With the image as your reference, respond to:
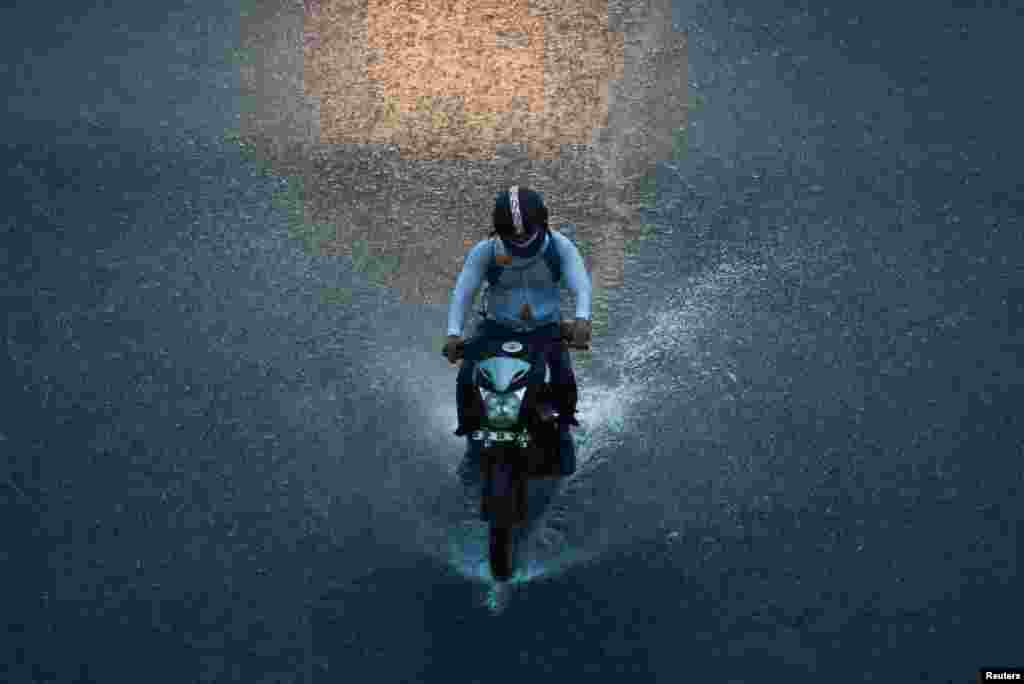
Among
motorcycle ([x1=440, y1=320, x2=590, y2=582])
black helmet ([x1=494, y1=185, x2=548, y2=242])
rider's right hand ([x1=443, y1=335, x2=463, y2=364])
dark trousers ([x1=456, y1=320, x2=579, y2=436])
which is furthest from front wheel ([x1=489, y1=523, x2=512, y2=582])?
black helmet ([x1=494, y1=185, x2=548, y2=242])

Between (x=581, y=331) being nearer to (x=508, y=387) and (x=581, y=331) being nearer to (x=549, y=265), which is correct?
(x=549, y=265)

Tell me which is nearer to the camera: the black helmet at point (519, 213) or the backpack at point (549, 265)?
the black helmet at point (519, 213)

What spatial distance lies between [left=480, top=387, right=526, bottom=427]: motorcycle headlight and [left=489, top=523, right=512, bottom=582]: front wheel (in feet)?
2.07

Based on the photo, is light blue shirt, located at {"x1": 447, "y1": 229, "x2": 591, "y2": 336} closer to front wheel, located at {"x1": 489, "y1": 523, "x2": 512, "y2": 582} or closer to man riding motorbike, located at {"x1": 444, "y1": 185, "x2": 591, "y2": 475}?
man riding motorbike, located at {"x1": 444, "y1": 185, "x2": 591, "y2": 475}

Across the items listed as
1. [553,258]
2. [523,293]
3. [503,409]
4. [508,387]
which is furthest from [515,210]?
[503,409]

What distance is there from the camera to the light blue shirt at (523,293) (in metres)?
7.79

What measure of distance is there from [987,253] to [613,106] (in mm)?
3224

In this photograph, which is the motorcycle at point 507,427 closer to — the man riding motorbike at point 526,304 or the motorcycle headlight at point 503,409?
the motorcycle headlight at point 503,409

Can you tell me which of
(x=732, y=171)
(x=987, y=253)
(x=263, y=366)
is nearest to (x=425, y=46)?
(x=732, y=171)

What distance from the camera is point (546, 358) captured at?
7.72 meters

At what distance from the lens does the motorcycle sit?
286 inches

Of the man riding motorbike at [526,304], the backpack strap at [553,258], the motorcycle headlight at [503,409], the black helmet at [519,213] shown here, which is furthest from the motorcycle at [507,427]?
the black helmet at [519,213]

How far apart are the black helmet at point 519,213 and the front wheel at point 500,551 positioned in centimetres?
168

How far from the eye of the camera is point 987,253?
31.9 feet
